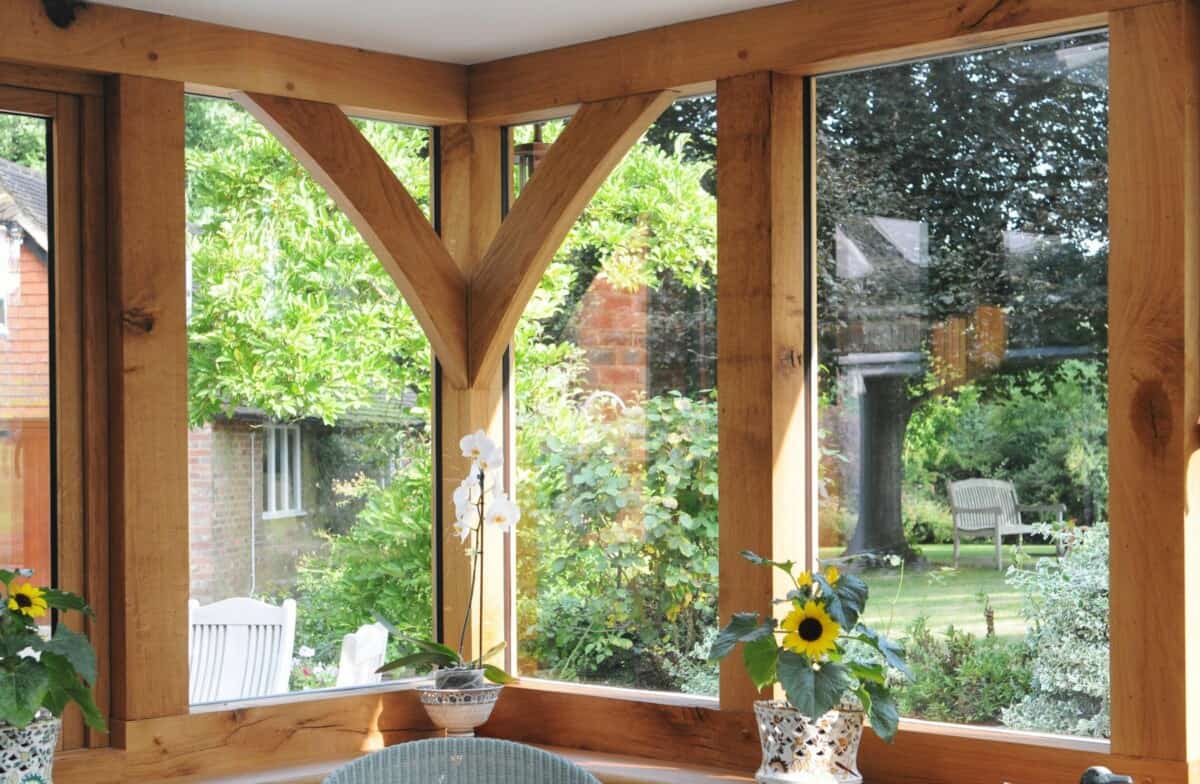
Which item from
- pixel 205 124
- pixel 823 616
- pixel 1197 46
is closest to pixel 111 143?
pixel 205 124

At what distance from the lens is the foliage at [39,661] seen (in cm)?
320

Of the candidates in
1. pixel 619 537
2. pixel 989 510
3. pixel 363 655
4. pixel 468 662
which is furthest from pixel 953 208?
pixel 363 655

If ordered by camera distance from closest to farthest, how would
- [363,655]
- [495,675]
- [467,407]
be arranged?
[495,675] < [363,655] < [467,407]

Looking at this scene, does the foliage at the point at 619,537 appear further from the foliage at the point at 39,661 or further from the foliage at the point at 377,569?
the foliage at the point at 39,661

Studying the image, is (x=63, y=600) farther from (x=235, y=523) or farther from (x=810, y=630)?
(x=810, y=630)

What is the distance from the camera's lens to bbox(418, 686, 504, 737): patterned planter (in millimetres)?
3881

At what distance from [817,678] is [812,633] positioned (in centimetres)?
11

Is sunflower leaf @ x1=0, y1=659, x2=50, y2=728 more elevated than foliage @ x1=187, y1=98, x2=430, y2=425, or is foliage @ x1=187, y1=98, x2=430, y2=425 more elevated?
foliage @ x1=187, y1=98, x2=430, y2=425

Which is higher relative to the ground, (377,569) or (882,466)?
(882,466)

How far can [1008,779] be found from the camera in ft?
11.0

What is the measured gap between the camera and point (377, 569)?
14.2 ft

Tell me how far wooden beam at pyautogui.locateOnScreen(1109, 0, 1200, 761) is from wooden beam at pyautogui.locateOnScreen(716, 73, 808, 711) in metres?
0.85

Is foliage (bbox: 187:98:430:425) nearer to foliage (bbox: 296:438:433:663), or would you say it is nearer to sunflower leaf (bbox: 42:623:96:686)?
foliage (bbox: 296:438:433:663)

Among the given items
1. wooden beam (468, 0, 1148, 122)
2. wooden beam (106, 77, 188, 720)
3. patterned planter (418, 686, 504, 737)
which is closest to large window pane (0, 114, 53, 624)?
wooden beam (106, 77, 188, 720)
